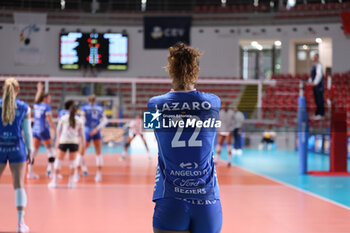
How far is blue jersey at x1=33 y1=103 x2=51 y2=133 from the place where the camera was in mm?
9805

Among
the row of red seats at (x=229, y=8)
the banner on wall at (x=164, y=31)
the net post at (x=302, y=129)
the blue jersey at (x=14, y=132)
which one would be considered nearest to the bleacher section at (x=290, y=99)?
the row of red seats at (x=229, y=8)

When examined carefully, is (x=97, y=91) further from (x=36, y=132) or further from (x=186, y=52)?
(x=186, y=52)

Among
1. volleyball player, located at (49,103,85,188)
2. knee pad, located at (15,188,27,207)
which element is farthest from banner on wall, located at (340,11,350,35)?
knee pad, located at (15,188,27,207)

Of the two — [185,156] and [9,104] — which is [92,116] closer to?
[9,104]

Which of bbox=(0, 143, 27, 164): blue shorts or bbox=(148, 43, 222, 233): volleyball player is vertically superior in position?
bbox=(148, 43, 222, 233): volleyball player

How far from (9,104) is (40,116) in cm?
515

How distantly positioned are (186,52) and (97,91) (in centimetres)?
2222

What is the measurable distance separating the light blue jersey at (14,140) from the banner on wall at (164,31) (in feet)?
71.4

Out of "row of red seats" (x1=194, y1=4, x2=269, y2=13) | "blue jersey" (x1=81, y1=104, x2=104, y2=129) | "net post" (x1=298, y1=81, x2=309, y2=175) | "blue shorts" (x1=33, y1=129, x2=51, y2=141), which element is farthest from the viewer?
"row of red seats" (x1=194, y1=4, x2=269, y2=13)

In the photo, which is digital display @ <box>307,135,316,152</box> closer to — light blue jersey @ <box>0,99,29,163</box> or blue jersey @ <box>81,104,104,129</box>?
blue jersey @ <box>81,104,104,129</box>

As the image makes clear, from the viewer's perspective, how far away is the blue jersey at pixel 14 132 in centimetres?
497

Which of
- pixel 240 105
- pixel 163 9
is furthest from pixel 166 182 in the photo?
pixel 163 9

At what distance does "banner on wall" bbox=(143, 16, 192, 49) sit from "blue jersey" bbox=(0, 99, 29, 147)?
71.4 ft

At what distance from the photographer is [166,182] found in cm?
233
